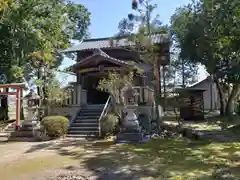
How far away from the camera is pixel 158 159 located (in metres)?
7.83

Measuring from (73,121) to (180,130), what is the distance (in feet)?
18.4

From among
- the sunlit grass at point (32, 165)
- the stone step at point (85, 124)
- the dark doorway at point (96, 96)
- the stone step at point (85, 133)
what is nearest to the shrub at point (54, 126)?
the stone step at point (85, 133)

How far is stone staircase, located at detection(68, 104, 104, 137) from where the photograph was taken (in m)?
13.0

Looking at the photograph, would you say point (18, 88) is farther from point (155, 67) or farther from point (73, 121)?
point (155, 67)

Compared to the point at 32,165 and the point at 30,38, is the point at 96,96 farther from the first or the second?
the point at 32,165

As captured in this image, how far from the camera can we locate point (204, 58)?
1906cm

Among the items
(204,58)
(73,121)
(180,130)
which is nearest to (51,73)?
(73,121)

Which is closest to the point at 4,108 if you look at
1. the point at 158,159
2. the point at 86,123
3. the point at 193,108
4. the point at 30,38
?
the point at 30,38

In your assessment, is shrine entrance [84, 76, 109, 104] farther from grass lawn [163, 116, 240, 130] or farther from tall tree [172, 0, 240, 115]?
tall tree [172, 0, 240, 115]

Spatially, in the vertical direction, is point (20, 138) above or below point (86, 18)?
below

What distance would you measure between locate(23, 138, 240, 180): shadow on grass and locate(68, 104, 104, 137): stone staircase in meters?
1.71

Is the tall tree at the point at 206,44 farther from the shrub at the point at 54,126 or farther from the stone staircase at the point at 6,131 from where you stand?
the stone staircase at the point at 6,131

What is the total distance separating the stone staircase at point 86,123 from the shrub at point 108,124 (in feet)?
2.22

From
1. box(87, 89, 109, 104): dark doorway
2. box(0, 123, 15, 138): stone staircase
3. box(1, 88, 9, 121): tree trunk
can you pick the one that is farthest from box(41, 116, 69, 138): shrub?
box(1, 88, 9, 121): tree trunk
